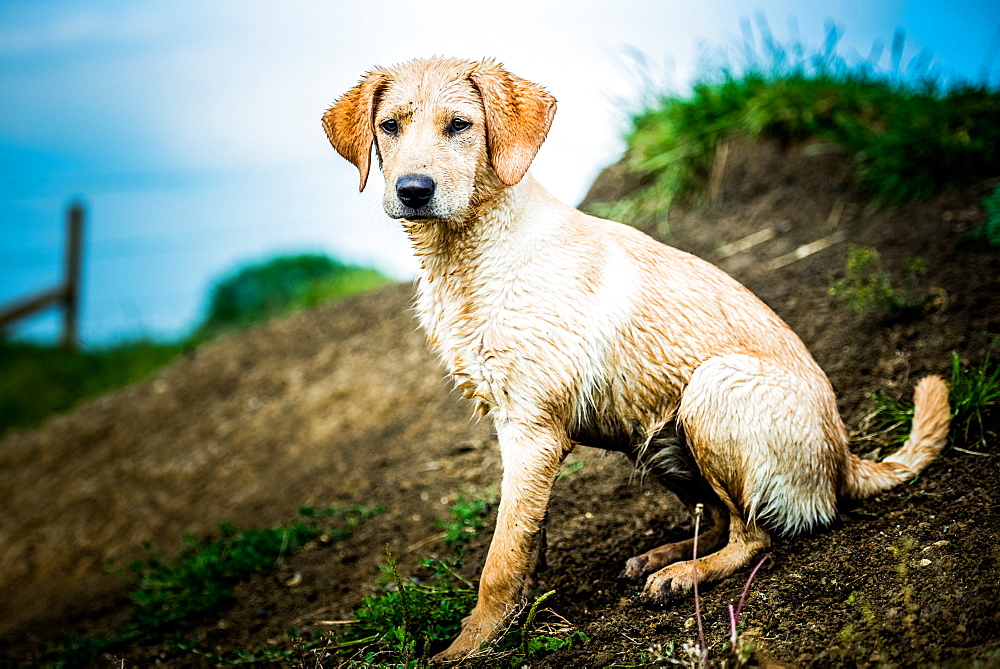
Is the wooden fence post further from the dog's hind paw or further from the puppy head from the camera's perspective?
the dog's hind paw

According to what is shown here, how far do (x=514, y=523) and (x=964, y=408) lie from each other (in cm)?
219

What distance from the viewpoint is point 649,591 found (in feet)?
10.3

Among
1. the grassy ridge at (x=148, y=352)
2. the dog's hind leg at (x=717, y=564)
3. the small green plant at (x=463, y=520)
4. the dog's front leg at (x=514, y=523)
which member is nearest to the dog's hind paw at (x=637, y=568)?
the dog's hind leg at (x=717, y=564)

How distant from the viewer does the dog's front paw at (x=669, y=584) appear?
10.1 ft

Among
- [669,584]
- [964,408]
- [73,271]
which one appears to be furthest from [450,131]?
[73,271]

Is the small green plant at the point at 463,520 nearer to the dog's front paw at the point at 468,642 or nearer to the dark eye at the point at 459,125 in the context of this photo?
the dog's front paw at the point at 468,642

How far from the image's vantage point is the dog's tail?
11.1 ft

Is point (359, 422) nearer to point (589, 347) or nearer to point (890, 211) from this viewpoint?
point (589, 347)

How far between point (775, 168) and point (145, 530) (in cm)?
577

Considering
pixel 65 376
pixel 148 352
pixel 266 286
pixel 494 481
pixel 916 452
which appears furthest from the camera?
pixel 65 376

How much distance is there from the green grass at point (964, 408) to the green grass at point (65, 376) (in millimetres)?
8870

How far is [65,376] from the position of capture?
11.6 meters

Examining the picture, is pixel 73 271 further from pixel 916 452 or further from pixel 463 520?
pixel 916 452

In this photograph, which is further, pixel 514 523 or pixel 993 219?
pixel 993 219
